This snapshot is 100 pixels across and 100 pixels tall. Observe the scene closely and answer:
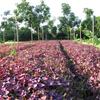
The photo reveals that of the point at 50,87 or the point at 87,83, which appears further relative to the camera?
the point at 87,83

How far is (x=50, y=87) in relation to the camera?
4.09m

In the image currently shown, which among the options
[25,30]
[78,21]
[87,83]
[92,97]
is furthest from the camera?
[78,21]

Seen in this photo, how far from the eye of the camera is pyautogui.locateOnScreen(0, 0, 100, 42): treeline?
5662cm

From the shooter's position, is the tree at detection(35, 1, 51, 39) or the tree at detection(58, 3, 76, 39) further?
the tree at detection(58, 3, 76, 39)

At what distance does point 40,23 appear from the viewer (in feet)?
192

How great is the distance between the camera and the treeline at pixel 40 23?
56625mm

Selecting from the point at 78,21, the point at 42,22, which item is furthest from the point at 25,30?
the point at 78,21

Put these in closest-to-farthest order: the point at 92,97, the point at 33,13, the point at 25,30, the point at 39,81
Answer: the point at 39,81 → the point at 92,97 → the point at 33,13 → the point at 25,30

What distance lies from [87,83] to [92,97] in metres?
0.60

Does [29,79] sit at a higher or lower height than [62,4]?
lower

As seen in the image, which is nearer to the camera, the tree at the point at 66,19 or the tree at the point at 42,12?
the tree at the point at 42,12

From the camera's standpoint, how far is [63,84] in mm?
4199

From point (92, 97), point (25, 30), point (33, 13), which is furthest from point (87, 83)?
point (25, 30)

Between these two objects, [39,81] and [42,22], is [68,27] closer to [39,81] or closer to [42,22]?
[42,22]
